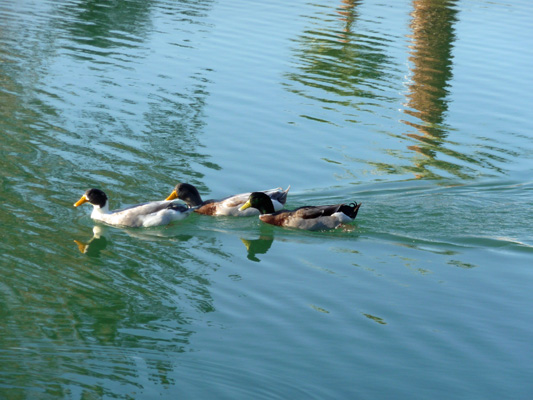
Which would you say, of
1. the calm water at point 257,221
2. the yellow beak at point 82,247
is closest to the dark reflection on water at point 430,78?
the calm water at point 257,221

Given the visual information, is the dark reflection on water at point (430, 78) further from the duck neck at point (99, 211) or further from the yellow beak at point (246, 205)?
the duck neck at point (99, 211)

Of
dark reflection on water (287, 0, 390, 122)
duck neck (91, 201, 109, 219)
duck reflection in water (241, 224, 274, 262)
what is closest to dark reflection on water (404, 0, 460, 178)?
dark reflection on water (287, 0, 390, 122)

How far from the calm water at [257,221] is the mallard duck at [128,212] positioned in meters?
0.21

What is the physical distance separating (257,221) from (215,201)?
0.85m

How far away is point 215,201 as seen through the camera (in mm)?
13836

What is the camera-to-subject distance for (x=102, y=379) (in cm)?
810

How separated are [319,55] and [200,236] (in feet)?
45.7

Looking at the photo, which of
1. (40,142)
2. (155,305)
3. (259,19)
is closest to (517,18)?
(259,19)

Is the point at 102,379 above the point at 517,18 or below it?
below

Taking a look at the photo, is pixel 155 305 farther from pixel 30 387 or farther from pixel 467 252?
pixel 467 252

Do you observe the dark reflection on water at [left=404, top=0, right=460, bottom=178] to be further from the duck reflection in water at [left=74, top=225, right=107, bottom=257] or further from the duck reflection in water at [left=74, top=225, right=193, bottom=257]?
the duck reflection in water at [left=74, top=225, right=107, bottom=257]

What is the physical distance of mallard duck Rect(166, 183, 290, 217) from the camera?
13.8 m

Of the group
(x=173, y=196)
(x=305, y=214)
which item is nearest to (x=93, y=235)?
(x=173, y=196)

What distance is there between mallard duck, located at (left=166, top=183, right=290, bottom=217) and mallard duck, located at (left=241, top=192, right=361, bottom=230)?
153 millimetres
